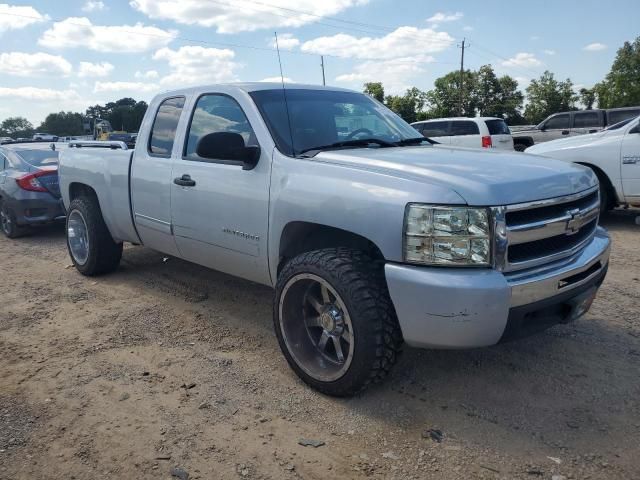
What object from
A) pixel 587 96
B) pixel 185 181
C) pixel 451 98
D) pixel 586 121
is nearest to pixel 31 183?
pixel 185 181

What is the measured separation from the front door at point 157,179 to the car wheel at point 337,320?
1563 mm

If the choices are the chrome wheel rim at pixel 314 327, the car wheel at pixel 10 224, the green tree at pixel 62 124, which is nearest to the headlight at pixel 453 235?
the chrome wheel rim at pixel 314 327

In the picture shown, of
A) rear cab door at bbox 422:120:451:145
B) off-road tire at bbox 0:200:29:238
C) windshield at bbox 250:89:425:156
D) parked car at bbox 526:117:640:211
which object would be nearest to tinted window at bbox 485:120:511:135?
rear cab door at bbox 422:120:451:145

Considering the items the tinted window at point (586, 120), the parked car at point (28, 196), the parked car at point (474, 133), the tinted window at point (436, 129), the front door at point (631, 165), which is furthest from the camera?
the tinted window at point (586, 120)

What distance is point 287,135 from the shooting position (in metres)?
3.71

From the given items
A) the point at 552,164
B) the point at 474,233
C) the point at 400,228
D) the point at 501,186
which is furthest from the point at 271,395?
the point at 552,164

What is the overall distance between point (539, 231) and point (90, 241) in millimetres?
4397

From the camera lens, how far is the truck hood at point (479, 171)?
2.78 meters

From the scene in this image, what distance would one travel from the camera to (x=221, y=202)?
3.89 meters

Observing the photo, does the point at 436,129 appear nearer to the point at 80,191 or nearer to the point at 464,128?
the point at 464,128

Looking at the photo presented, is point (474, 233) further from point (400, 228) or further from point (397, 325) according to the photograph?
point (397, 325)

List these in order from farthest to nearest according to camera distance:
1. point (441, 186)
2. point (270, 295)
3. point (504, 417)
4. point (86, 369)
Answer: point (270, 295), point (86, 369), point (504, 417), point (441, 186)

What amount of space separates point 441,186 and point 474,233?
28 cm

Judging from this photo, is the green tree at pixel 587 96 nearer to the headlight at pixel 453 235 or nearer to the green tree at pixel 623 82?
the green tree at pixel 623 82
